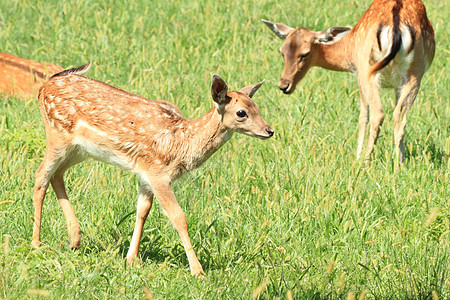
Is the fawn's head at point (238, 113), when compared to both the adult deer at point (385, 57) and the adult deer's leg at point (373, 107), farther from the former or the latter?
the adult deer's leg at point (373, 107)

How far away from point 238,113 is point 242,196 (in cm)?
123

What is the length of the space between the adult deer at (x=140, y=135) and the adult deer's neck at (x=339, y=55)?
3.54 m

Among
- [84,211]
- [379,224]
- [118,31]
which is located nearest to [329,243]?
[379,224]

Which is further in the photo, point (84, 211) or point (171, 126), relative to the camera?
→ point (84, 211)

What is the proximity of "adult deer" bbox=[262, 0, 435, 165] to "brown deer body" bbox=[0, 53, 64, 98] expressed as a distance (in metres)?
2.93

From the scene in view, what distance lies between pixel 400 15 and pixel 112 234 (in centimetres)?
423

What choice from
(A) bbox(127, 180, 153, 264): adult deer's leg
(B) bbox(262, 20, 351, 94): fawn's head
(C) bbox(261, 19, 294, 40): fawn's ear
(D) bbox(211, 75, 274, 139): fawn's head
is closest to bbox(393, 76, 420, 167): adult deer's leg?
(B) bbox(262, 20, 351, 94): fawn's head

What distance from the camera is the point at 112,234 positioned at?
215 inches

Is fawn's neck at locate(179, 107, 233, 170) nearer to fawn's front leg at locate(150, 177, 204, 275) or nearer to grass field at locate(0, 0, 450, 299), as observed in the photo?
fawn's front leg at locate(150, 177, 204, 275)

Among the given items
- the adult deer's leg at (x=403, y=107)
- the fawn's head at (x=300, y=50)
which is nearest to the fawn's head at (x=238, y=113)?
the adult deer's leg at (x=403, y=107)

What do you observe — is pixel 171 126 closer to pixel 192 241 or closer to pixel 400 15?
pixel 192 241

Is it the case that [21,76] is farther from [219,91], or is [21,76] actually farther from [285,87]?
[219,91]

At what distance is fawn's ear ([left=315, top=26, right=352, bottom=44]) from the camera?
859cm

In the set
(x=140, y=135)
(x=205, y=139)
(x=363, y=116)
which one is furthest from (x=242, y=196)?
(x=363, y=116)
